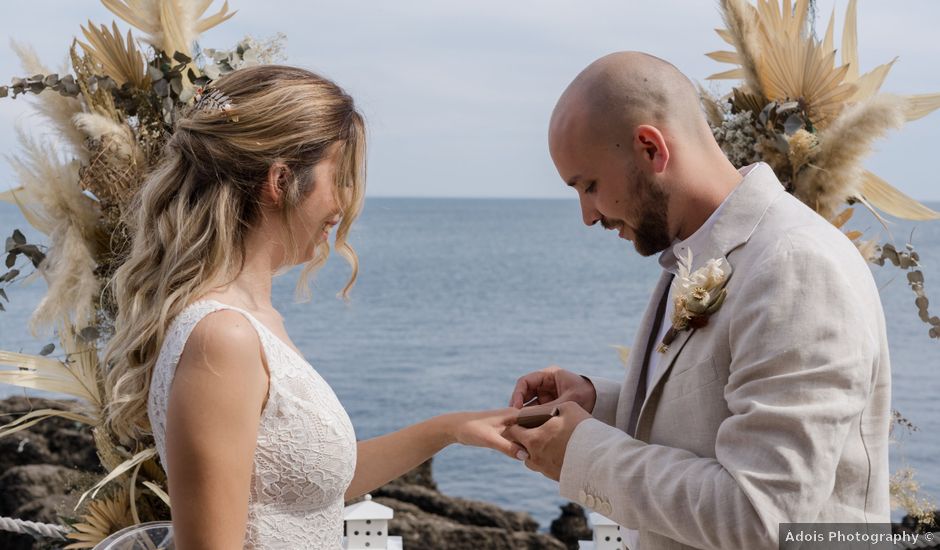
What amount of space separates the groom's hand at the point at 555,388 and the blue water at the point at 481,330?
38.3 inches

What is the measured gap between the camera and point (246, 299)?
8.26 ft

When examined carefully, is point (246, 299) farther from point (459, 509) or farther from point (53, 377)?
point (459, 509)

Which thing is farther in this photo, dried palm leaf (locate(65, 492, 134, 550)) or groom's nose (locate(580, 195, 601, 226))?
dried palm leaf (locate(65, 492, 134, 550))

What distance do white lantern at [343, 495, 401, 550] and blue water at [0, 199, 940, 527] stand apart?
162 centimetres

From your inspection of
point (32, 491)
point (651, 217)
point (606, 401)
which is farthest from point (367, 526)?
point (32, 491)

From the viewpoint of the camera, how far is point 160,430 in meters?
2.39

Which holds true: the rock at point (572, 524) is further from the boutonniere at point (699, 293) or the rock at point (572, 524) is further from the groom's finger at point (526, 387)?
the boutonniere at point (699, 293)

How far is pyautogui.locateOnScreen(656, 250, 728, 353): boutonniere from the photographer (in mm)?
2287

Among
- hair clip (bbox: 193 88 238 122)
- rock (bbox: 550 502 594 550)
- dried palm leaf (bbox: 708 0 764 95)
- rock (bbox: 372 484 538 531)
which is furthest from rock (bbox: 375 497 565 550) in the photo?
hair clip (bbox: 193 88 238 122)

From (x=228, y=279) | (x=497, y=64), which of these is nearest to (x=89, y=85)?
(x=228, y=279)

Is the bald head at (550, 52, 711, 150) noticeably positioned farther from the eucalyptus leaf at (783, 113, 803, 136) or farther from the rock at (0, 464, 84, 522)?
the rock at (0, 464, 84, 522)

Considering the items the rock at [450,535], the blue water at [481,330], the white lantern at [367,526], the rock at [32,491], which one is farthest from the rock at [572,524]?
the white lantern at [367,526]

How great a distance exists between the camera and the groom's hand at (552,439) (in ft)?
8.09

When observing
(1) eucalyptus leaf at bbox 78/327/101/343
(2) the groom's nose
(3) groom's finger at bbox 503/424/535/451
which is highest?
(2) the groom's nose
